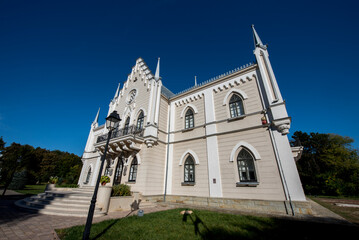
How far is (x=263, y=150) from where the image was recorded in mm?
Answer: 9078

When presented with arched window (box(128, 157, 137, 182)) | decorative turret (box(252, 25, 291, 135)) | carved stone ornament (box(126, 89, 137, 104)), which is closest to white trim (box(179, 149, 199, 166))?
arched window (box(128, 157, 137, 182))

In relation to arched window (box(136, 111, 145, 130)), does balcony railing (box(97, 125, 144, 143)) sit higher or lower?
lower

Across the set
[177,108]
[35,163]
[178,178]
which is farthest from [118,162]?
[35,163]

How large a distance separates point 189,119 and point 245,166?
6.21m

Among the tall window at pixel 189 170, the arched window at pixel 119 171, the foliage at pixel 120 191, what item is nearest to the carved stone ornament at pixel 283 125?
the tall window at pixel 189 170

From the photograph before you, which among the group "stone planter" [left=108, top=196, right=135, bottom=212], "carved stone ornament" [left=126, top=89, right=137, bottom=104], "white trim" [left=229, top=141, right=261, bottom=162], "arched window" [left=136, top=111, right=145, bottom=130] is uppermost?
"carved stone ornament" [left=126, top=89, right=137, bottom=104]

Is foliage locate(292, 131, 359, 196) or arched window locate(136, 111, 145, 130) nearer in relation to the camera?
arched window locate(136, 111, 145, 130)

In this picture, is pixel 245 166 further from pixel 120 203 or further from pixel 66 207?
Result: pixel 66 207

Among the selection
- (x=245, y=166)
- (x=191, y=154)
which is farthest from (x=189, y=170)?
(x=245, y=166)

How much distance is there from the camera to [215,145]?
10977 millimetres

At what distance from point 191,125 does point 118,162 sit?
775 cm

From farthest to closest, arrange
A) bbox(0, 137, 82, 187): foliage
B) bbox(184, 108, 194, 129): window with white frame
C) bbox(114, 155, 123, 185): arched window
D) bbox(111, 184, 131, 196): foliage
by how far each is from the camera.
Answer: bbox(0, 137, 82, 187): foliage → bbox(184, 108, 194, 129): window with white frame → bbox(114, 155, 123, 185): arched window → bbox(111, 184, 131, 196): foliage

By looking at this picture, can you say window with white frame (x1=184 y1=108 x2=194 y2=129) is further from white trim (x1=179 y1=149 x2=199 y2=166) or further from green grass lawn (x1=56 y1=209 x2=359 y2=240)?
green grass lawn (x1=56 y1=209 x2=359 y2=240)

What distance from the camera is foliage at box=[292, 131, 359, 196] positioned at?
22422mm
